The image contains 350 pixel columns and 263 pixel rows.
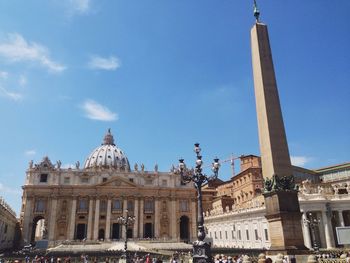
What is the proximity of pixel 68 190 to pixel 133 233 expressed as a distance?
14.9 m

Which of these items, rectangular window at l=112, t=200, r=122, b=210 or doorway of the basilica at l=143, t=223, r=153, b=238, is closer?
rectangular window at l=112, t=200, r=122, b=210

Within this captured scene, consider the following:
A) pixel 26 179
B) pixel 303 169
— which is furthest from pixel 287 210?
pixel 26 179

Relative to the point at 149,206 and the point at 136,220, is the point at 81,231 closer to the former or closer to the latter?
the point at 136,220

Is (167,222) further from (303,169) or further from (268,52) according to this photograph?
(268,52)

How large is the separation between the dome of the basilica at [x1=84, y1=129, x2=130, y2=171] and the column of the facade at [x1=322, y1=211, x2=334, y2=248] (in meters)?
56.3

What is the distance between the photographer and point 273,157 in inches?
522

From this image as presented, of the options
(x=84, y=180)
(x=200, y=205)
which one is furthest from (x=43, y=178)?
(x=200, y=205)

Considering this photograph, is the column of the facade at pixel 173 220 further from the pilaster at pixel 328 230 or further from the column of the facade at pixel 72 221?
the pilaster at pixel 328 230

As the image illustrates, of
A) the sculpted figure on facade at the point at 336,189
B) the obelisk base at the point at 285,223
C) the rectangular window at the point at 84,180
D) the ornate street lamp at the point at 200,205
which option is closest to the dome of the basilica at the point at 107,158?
the rectangular window at the point at 84,180

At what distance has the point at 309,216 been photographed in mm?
31594

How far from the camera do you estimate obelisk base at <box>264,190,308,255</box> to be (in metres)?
12.1

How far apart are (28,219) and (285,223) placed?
56188 mm

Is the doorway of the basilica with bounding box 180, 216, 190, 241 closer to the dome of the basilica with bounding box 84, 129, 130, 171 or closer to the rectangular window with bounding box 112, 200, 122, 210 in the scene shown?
the rectangular window with bounding box 112, 200, 122, 210

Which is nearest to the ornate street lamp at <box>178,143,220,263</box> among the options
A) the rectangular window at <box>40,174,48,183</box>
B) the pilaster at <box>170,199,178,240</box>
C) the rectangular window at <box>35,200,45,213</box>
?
the pilaster at <box>170,199,178,240</box>
